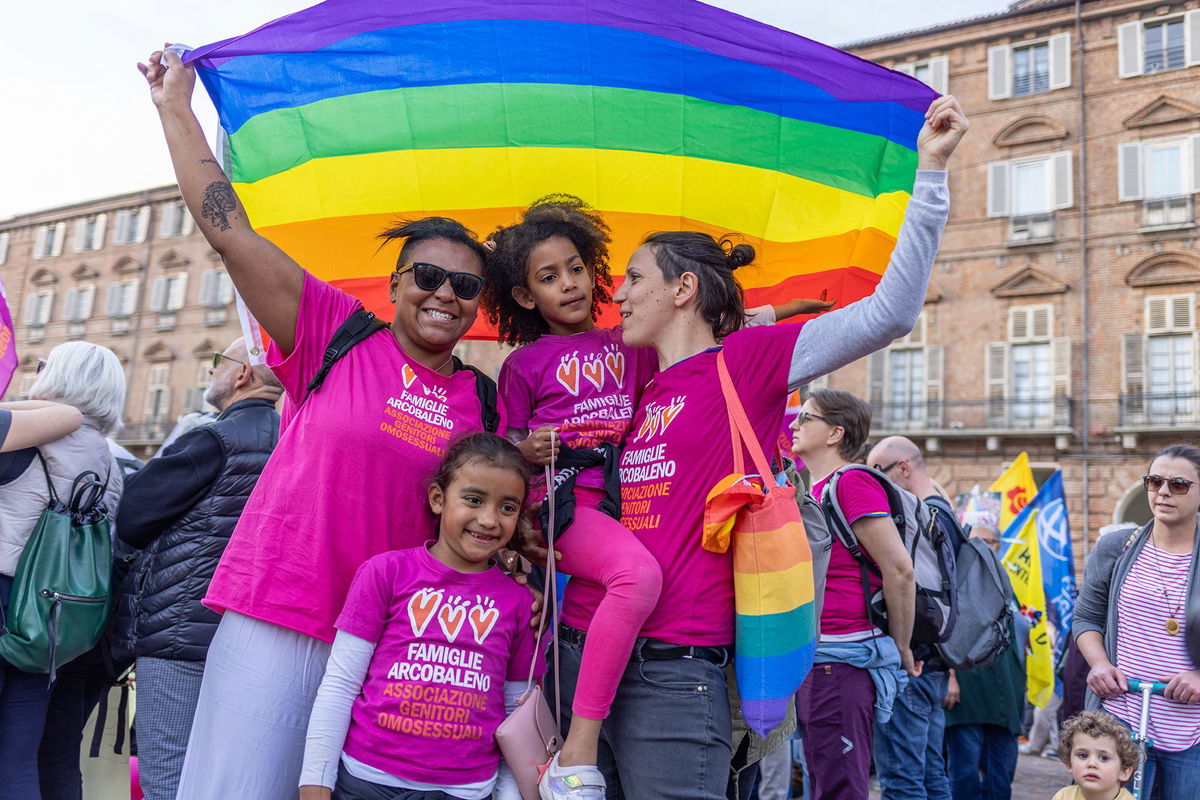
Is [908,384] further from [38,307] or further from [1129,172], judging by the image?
[38,307]

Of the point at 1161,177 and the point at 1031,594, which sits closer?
the point at 1031,594

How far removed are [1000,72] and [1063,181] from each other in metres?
3.17

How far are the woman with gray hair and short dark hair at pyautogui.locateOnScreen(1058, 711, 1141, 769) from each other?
3960 millimetres

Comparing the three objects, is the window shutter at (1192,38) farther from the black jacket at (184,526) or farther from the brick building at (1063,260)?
the black jacket at (184,526)

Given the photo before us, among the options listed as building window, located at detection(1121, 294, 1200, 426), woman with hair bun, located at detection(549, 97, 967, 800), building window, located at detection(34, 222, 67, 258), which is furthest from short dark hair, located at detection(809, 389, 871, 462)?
building window, located at detection(34, 222, 67, 258)

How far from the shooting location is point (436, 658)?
2379 mm

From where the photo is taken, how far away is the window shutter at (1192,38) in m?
21.1

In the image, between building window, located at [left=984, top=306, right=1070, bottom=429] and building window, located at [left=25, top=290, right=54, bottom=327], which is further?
building window, located at [left=25, top=290, right=54, bottom=327]

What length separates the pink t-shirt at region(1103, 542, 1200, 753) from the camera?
3961 mm

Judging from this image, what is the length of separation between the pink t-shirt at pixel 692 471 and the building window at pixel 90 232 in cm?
4075

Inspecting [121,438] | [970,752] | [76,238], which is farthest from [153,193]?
[970,752]

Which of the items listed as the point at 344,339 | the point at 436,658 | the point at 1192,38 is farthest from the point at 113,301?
the point at 436,658

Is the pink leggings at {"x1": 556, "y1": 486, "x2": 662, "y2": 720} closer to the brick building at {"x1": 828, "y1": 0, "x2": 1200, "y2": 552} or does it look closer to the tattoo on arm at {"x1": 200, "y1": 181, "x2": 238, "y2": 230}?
the tattoo on arm at {"x1": 200, "y1": 181, "x2": 238, "y2": 230}

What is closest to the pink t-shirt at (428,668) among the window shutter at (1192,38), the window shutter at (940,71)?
the window shutter at (1192,38)
